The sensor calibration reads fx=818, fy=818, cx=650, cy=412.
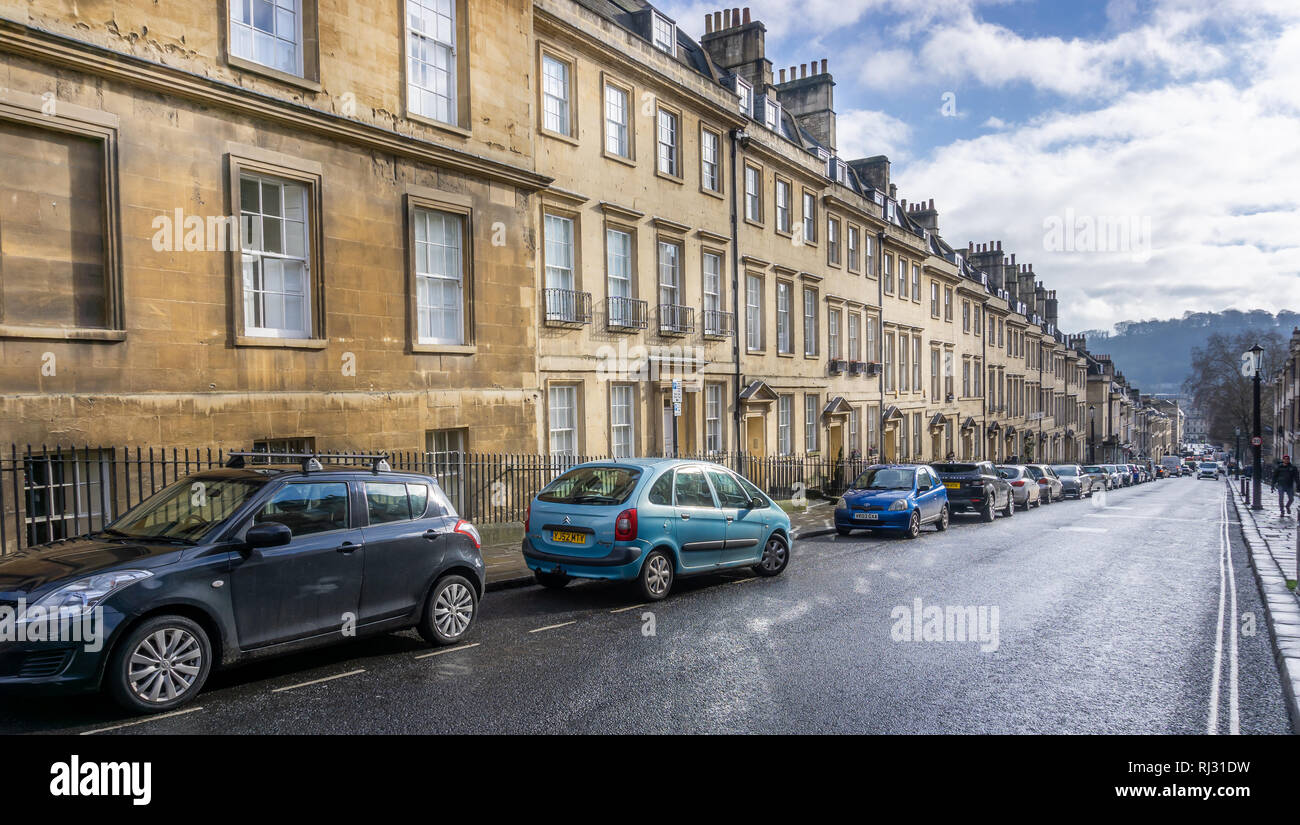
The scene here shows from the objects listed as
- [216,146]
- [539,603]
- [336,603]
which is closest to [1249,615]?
[539,603]

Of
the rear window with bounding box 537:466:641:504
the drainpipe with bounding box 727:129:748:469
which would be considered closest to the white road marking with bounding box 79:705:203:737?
the rear window with bounding box 537:466:641:504

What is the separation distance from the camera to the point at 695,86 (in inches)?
886

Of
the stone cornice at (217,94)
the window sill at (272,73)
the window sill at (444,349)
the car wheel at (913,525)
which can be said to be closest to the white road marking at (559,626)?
the window sill at (444,349)

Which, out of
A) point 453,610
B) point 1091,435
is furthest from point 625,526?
point 1091,435

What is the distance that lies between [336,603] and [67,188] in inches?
278

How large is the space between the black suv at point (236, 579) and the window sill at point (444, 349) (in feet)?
22.2

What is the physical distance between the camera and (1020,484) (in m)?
27.0

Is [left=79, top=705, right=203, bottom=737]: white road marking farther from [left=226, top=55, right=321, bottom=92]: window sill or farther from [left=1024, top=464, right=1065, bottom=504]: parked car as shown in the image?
[left=1024, top=464, right=1065, bottom=504]: parked car

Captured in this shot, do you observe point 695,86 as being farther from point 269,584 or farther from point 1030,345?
point 1030,345

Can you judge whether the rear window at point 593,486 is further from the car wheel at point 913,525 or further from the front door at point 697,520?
the car wheel at point 913,525

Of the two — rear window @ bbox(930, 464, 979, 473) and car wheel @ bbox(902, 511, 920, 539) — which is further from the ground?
rear window @ bbox(930, 464, 979, 473)

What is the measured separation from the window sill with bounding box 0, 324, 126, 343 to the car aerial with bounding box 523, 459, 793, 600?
570cm

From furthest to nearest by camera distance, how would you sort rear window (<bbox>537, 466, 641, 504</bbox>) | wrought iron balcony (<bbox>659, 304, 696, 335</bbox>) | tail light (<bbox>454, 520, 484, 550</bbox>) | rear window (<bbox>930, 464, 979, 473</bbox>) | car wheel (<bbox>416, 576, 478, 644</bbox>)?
1. rear window (<bbox>930, 464, 979, 473</bbox>)
2. wrought iron balcony (<bbox>659, 304, 696, 335</bbox>)
3. rear window (<bbox>537, 466, 641, 504</bbox>)
4. tail light (<bbox>454, 520, 484, 550</bbox>)
5. car wheel (<bbox>416, 576, 478, 644</bbox>)

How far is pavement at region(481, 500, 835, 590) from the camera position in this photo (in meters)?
11.1
